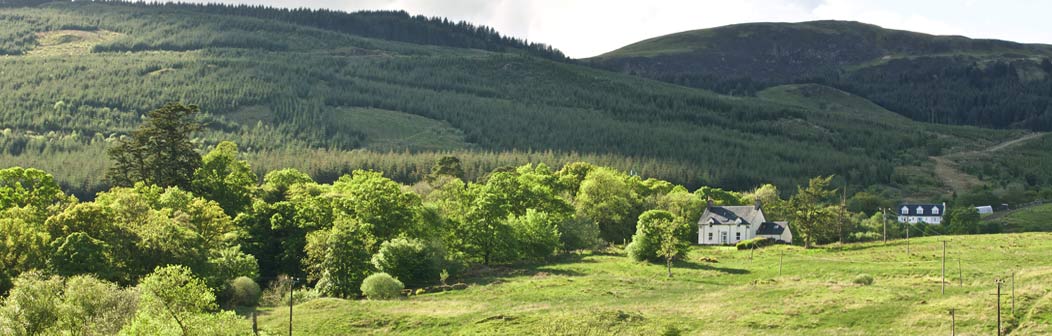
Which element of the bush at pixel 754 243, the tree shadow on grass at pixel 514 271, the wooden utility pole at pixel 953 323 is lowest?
the bush at pixel 754 243

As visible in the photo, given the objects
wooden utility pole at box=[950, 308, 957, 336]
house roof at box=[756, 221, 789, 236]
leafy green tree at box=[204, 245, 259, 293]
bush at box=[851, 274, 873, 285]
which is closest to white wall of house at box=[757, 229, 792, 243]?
house roof at box=[756, 221, 789, 236]

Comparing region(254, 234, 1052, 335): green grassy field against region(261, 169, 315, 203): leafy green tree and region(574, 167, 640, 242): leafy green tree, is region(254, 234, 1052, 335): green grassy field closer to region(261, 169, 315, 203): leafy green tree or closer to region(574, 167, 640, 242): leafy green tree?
region(574, 167, 640, 242): leafy green tree

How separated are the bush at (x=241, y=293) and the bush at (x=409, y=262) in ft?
40.2

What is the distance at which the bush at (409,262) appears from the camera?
93375 mm

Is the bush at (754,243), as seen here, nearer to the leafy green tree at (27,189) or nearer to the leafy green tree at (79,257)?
the leafy green tree at (79,257)

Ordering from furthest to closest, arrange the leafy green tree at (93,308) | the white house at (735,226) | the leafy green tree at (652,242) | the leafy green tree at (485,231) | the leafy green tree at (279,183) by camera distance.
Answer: the white house at (735,226)
the leafy green tree at (279,183)
the leafy green tree at (485,231)
the leafy green tree at (652,242)
the leafy green tree at (93,308)

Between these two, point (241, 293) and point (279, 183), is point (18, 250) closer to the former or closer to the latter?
point (241, 293)

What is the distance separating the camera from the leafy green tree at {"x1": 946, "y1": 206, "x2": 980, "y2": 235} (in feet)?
481

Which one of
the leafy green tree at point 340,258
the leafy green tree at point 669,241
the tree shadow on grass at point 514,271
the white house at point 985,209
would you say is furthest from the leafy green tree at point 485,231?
the white house at point 985,209

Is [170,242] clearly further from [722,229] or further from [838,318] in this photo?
[722,229]

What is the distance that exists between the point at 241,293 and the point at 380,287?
35.2 feet

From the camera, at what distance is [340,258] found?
91562 millimetres

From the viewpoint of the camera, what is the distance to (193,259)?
83312 millimetres

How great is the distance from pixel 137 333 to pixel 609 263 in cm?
6027
